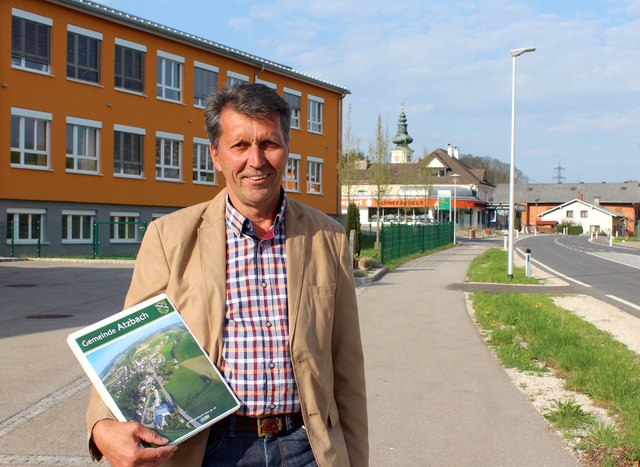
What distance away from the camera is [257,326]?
7.47 ft

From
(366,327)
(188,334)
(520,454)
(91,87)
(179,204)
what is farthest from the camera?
(179,204)

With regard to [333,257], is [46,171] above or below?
above

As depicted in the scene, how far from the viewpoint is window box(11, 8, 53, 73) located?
85.7 feet

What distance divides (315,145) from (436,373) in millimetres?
33821

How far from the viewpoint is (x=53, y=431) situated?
18.3 feet

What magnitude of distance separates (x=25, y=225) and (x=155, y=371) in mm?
26760

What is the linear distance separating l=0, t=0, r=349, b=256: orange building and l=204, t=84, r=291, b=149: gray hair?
25521mm

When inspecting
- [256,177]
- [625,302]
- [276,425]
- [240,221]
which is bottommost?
[625,302]

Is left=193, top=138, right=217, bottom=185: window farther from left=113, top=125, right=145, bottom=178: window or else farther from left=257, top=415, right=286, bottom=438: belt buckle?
left=257, top=415, right=286, bottom=438: belt buckle

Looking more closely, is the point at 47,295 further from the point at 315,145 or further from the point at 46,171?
the point at 315,145

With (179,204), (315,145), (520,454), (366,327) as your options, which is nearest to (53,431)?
(520,454)

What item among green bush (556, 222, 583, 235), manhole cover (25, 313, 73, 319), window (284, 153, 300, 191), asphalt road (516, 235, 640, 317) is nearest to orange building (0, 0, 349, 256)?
window (284, 153, 300, 191)

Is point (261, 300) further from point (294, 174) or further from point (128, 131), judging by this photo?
point (294, 174)

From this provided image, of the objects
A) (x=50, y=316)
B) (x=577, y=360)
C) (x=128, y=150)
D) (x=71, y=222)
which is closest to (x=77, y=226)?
(x=71, y=222)
